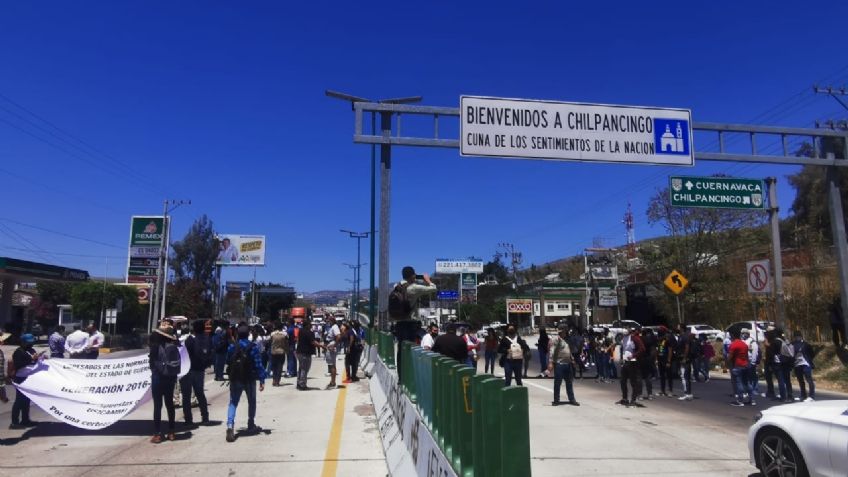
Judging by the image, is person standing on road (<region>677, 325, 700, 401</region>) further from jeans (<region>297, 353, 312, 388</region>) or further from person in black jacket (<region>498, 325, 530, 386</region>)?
jeans (<region>297, 353, 312, 388</region>)

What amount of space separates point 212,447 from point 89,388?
286 cm

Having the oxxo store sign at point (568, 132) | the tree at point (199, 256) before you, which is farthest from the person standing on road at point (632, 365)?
the tree at point (199, 256)

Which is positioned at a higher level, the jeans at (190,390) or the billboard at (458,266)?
the billboard at (458,266)

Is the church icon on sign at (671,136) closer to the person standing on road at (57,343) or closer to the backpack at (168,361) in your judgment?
the backpack at (168,361)

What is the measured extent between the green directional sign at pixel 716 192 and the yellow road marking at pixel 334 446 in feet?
36.8

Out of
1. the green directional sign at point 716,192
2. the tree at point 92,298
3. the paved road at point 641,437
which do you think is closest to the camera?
the paved road at point 641,437

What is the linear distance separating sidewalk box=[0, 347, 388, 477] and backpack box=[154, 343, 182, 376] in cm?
104

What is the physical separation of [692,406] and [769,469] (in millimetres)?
7476

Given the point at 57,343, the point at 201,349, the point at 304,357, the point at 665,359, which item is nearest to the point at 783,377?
the point at 665,359

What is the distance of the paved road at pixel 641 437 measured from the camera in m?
7.23

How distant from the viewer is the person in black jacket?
15.8 metres

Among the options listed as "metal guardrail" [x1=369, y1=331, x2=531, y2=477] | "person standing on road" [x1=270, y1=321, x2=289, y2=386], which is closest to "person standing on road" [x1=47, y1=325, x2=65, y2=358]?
"person standing on road" [x1=270, y1=321, x2=289, y2=386]

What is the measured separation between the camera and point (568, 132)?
1277 cm

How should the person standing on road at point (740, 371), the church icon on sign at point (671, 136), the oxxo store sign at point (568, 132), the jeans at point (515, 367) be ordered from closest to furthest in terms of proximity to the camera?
the oxxo store sign at point (568, 132) → the church icon on sign at point (671, 136) → the person standing on road at point (740, 371) → the jeans at point (515, 367)
